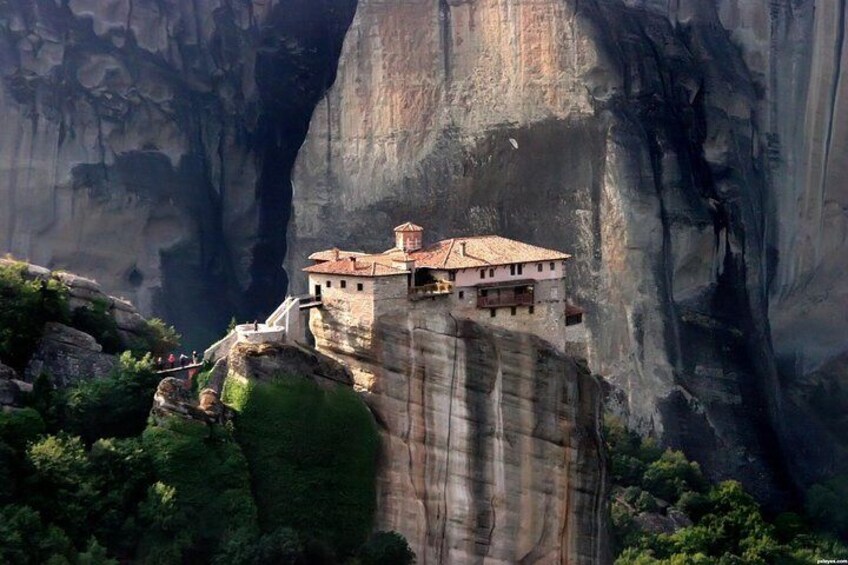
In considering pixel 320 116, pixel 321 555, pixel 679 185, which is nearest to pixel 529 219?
pixel 679 185

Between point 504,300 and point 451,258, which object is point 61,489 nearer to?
point 451,258

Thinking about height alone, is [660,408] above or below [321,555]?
above

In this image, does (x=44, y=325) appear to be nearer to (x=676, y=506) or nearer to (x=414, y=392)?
(x=414, y=392)

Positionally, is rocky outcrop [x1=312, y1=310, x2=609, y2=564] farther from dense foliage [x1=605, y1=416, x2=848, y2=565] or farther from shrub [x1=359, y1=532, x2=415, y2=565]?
dense foliage [x1=605, y1=416, x2=848, y2=565]

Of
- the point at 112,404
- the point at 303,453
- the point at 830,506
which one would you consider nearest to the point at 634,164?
the point at 830,506

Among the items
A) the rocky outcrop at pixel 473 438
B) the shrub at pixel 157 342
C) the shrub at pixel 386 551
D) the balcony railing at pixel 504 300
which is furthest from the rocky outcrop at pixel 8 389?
the balcony railing at pixel 504 300
